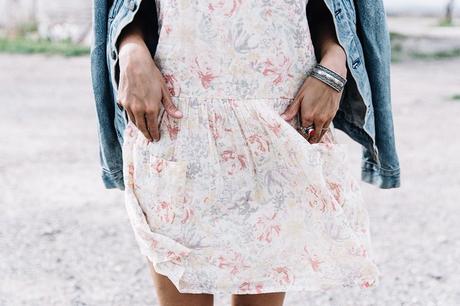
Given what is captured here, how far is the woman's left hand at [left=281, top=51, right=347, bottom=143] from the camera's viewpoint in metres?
1.56

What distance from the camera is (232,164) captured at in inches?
61.1

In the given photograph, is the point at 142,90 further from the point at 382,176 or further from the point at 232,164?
the point at 382,176

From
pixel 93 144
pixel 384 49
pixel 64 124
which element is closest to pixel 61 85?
pixel 64 124

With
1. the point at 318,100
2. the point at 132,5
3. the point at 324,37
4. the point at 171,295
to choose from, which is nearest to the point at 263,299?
the point at 171,295

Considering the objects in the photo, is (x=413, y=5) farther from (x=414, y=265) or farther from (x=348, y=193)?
(x=348, y=193)

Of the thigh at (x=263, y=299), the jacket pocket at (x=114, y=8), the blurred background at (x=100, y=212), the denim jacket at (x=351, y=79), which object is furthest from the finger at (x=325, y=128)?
the blurred background at (x=100, y=212)

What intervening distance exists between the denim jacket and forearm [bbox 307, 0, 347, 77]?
0.09 ft

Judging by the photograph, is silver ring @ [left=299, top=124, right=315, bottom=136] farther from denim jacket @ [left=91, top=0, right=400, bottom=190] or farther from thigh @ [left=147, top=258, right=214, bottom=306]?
thigh @ [left=147, top=258, right=214, bottom=306]

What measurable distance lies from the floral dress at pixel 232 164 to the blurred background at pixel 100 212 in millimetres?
1269

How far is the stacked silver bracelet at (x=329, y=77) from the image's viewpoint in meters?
1.56

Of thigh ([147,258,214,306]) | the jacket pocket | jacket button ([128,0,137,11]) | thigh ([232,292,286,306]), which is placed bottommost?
thigh ([232,292,286,306])

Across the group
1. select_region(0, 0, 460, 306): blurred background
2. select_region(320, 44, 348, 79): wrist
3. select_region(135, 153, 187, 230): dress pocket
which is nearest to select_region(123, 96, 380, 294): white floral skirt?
select_region(135, 153, 187, 230): dress pocket

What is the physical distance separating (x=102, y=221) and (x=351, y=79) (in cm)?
223

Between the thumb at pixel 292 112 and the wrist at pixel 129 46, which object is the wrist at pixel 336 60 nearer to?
the thumb at pixel 292 112
